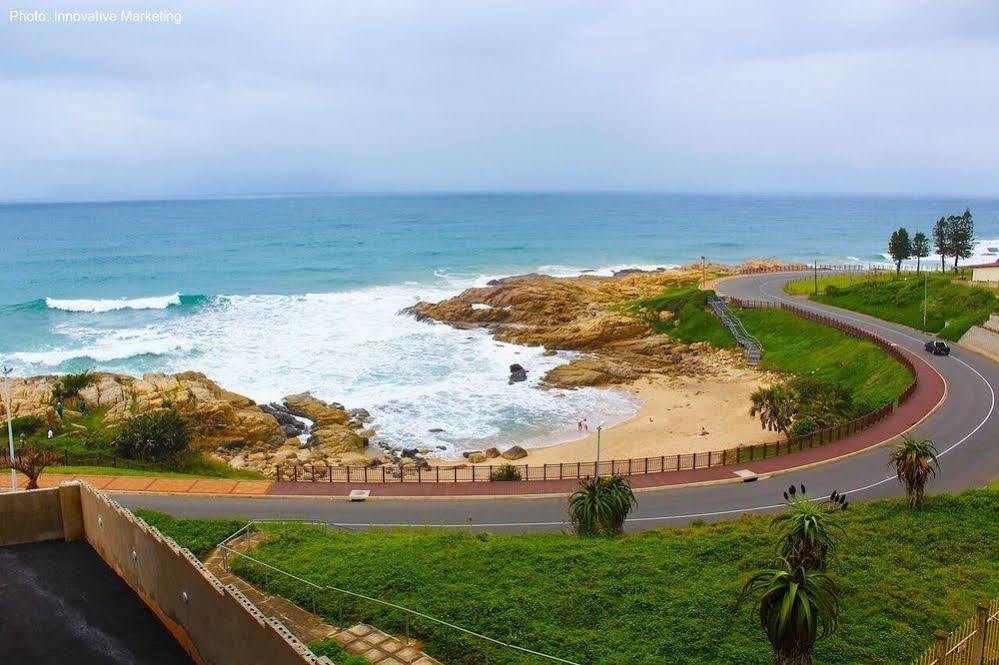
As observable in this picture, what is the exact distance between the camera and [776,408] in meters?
37.1

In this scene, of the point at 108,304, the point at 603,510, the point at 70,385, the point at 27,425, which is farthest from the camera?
the point at 108,304

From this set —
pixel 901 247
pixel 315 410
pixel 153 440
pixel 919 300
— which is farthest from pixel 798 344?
pixel 153 440

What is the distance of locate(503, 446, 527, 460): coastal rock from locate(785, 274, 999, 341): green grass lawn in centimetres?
3190

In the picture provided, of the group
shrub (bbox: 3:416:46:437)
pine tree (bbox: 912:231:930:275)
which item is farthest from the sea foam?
pine tree (bbox: 912:231:930:275)

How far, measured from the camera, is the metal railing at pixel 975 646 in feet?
39.9

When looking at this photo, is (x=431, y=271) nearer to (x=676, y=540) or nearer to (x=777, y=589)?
(x=676, y=540)

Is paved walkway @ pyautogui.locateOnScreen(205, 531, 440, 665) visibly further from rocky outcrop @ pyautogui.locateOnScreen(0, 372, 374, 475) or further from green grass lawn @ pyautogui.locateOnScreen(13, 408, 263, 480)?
rocky outcrop @ pyautogui.locateOnScreen(0, 372, 374, 475)

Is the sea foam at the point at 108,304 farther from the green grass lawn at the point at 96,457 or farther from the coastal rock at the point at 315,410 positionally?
the green grass lawn at the point at 96,457

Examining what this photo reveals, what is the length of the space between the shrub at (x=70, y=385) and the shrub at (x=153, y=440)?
22.8 feet

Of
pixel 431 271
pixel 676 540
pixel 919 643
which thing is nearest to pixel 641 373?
pixel 676 540

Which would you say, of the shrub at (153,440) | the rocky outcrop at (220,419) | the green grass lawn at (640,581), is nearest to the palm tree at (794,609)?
the green grass lawn at (640,581)

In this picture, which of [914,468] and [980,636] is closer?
[980,636]

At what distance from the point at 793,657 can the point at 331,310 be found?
71902mm

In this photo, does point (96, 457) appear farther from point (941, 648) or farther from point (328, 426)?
point (941, 648)
